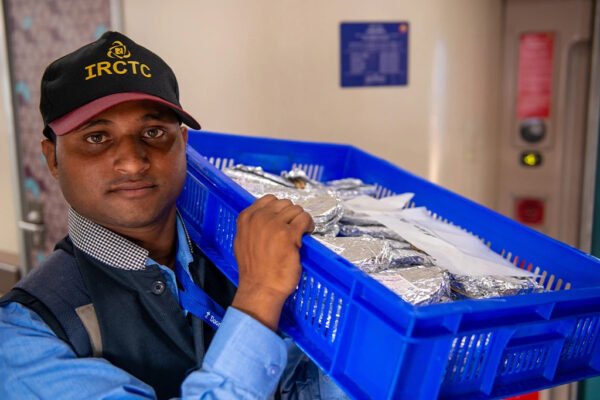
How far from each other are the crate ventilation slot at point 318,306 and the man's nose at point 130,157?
39 centimetres

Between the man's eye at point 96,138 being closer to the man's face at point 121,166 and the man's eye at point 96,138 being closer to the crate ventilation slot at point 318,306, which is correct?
the man's face at point 121,166

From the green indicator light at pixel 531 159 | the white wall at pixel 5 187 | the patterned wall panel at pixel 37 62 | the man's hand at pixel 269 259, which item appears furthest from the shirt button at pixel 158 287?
the white wall at pixel 5 187

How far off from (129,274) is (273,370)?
38 cm

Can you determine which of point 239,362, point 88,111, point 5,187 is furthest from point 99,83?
point 5,187

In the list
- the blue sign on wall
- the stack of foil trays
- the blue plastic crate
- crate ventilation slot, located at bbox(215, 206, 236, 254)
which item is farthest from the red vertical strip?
crate ventilation slot, located at bbox(215, 206, 236, 254)

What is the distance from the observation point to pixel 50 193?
8.56 feet

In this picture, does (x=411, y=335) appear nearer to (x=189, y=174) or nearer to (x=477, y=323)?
(x=477, y=323)

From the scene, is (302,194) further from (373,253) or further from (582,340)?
(582,340)

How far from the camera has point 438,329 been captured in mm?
855

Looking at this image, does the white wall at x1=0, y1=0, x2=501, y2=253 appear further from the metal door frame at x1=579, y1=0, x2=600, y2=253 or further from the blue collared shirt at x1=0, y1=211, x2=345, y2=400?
the blue collared shirt at x1=0, y1=211, x2=345, y2=400

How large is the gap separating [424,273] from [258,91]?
128 cm

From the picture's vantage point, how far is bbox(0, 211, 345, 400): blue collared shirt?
0.99 m

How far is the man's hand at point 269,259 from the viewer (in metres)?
1.04

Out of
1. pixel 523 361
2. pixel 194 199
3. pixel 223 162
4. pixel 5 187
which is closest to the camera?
pixel 523 361
